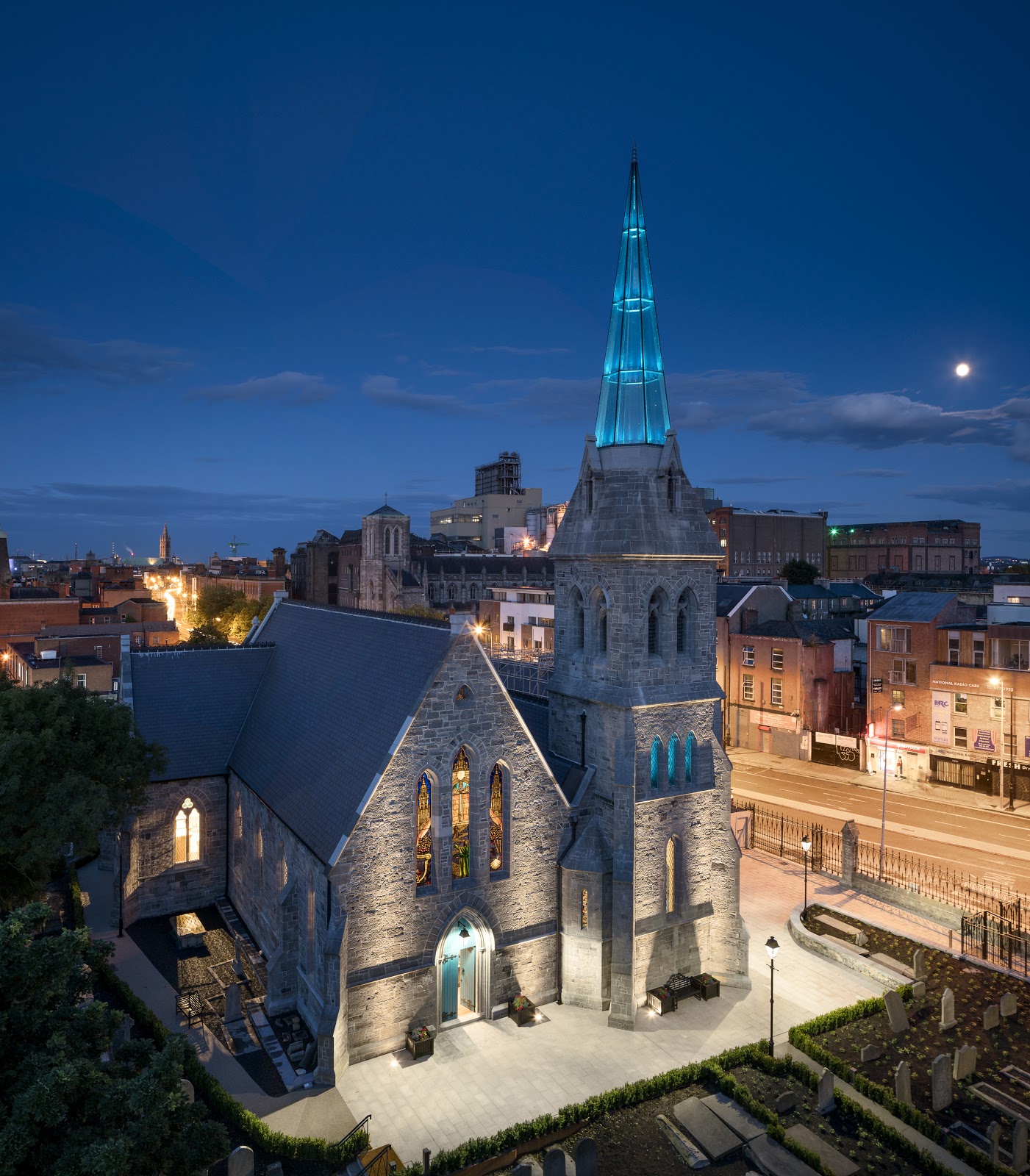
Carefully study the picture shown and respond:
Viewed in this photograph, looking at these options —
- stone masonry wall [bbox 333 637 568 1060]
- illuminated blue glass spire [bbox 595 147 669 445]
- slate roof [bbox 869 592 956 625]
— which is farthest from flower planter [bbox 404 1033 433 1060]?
slate roof [bbox 869 592 956 625]

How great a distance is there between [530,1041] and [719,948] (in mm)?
7162

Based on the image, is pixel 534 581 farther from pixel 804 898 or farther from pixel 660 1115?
pixel 660 1115

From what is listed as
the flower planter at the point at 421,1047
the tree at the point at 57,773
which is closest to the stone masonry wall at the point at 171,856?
the tree at the point at 57,773

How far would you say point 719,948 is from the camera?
995 inches

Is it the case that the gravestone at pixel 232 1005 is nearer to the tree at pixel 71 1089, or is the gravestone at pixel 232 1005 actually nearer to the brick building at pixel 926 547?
the tree at pixel 71 1089

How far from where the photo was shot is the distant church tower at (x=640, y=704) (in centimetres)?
2350

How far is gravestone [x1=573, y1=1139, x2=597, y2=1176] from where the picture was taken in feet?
54.3

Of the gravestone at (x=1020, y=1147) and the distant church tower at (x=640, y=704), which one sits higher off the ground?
the distant church tower at (x=640, y=704)

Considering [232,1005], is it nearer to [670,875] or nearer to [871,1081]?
[670,875]

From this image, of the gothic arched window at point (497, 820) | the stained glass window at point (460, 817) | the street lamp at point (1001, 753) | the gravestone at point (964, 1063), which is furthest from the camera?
the street lamp at point (1001, 753)

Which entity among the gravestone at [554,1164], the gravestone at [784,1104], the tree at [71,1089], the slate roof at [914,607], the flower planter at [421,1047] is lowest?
the gravestone at [784,1104]

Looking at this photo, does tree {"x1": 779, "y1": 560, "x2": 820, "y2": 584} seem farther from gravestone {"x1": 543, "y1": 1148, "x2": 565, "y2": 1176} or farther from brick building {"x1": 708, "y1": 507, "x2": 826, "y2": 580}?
gravestone {"x1": 543, "y1": 1148, "x2": 565, "y2": 1176}

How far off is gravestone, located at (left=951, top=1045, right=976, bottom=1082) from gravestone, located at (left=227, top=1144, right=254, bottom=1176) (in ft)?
59.2

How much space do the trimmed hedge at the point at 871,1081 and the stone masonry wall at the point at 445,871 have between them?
301 inches
